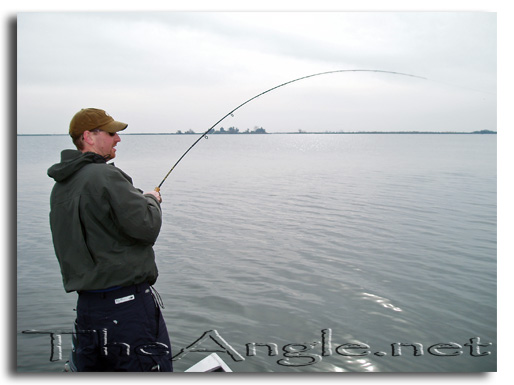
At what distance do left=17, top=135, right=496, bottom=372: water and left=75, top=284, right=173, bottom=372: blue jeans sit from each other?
1.45m

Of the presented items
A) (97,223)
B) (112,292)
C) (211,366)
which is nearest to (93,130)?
(97,223)

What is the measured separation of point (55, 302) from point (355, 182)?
26.7 ft

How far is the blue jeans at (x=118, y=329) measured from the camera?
1.82 meters

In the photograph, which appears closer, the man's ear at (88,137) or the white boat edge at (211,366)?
the man's ear at (88,137)

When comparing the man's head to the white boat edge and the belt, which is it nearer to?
the belt

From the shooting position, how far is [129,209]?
1.75 m

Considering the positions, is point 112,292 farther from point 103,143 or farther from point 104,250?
point 103,143

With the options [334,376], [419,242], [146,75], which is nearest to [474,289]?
[419,242]

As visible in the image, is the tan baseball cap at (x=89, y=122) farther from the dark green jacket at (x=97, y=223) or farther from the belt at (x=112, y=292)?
the belt at (x=112, y=292)

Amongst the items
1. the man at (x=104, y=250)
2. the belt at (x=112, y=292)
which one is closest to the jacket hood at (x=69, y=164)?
the man at (x=104, y=250)

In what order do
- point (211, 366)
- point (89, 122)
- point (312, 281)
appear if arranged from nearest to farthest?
point (89, 122) < point (211, 366) < point (312, 281)

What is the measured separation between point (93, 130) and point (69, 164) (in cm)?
19

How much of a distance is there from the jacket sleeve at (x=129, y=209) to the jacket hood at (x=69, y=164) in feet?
0.38

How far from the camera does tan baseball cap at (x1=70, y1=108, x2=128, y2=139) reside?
189cm
